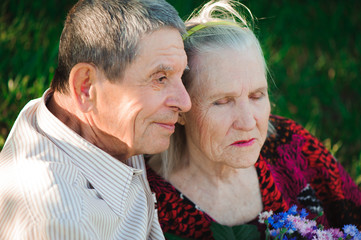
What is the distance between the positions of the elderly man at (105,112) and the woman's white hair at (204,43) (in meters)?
0.24

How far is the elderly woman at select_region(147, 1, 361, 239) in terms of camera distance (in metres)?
2.37

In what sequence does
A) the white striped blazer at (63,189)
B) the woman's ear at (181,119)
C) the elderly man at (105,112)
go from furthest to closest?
the woman's ear at (181,119) → the elderly man at (105,112) → the white striped blazer at (63,189)

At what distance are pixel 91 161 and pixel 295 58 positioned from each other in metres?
3.88

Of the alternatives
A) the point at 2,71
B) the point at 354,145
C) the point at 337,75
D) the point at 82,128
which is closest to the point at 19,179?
the point at 82,128

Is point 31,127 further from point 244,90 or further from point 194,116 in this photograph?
point 244,90

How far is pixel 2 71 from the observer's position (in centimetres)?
393

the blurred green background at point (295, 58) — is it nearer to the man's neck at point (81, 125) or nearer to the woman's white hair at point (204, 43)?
the woman's white hair at point (204, 43)

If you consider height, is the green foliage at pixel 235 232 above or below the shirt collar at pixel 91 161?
below

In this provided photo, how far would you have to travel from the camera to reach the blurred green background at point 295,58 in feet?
12.9

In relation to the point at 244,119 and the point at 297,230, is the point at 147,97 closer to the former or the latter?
the point at 244,119

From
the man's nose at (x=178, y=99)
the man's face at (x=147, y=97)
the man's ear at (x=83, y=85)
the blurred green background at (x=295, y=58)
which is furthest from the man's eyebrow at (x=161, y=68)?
the blurred green background at (x=295, y=58)

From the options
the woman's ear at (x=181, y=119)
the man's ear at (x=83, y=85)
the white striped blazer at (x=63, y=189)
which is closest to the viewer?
the white striped blazer at (x=63, y=189)

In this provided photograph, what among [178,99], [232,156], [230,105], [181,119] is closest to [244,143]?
[232,156]

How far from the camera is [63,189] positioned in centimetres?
174
